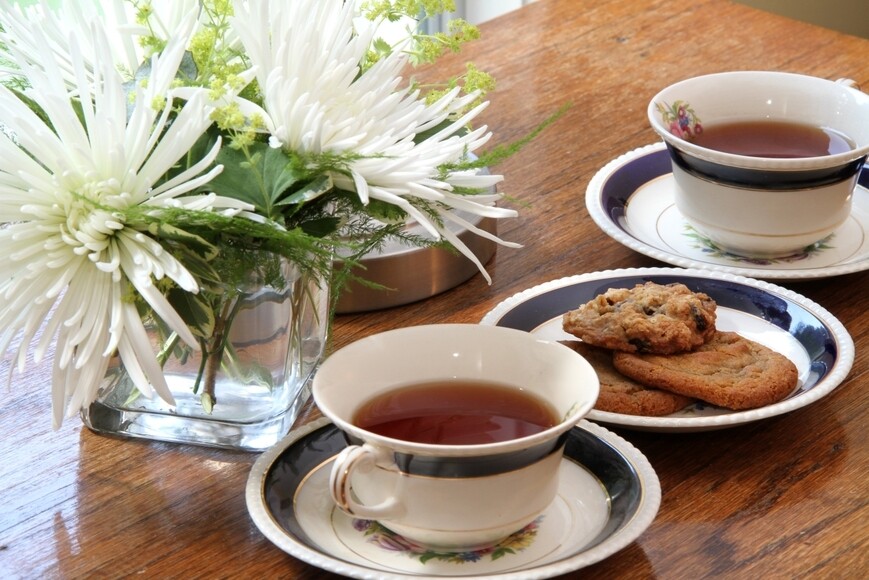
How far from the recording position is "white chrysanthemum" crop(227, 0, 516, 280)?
29.1 inches

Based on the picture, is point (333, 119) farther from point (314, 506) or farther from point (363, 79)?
point (314, 506)

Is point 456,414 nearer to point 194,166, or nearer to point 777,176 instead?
point 194,166

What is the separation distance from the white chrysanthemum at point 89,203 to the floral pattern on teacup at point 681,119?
61cm

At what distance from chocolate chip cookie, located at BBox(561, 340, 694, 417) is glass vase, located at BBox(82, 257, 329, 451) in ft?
0.78

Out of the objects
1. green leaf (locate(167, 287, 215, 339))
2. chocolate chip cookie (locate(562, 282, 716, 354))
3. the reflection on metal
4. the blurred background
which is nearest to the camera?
green leaf (locate(167, 287, 215, 339))

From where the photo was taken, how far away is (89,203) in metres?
0.71

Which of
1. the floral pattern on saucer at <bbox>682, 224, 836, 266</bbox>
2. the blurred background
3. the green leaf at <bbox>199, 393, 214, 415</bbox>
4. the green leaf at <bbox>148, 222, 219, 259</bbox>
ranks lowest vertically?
the blurred background

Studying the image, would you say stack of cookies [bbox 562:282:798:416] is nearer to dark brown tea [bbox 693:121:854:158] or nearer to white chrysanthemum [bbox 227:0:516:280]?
white chrysanthemum [bbox 227:0:516:280]

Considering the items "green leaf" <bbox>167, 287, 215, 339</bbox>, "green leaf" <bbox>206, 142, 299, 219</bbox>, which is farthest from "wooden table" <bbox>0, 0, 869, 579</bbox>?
"green leaf" <bbox>206, 142, 299, 219</bbox>

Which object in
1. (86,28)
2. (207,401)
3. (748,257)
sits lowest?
(748,257)

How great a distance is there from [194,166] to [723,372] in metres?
0.45

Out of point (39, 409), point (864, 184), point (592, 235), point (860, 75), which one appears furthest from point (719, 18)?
point (39, 409)

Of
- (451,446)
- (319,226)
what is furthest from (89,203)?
(451,446)

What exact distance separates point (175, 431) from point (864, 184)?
0.86m
